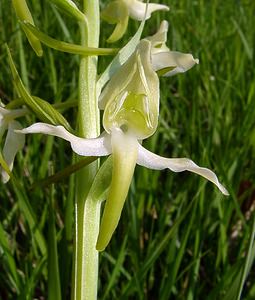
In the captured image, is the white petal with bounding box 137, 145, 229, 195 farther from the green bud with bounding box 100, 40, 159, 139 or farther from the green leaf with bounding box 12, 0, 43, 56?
the green leaf with bounding box 12, 0, 43, 56

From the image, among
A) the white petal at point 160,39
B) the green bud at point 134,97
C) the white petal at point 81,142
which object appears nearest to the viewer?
the white petal at point 81,142

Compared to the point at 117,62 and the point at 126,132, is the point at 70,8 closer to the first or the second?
the point at 117,62

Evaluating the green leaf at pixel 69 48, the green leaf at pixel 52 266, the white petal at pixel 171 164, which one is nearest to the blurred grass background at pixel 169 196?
the green leaf at pixel 52 266

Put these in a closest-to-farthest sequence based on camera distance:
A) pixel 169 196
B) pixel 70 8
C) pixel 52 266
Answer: pixel 52 266 → pixel 70 8 → pixel 169 196

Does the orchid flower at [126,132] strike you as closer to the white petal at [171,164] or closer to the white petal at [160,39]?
the white petal at [171,164]

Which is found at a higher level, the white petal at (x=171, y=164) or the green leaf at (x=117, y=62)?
the green leaf at (x=117, y=62)

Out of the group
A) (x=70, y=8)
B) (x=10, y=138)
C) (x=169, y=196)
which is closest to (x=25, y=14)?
(x=70, y=8)

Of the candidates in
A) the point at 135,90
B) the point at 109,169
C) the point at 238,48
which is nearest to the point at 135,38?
the point at 135,90
